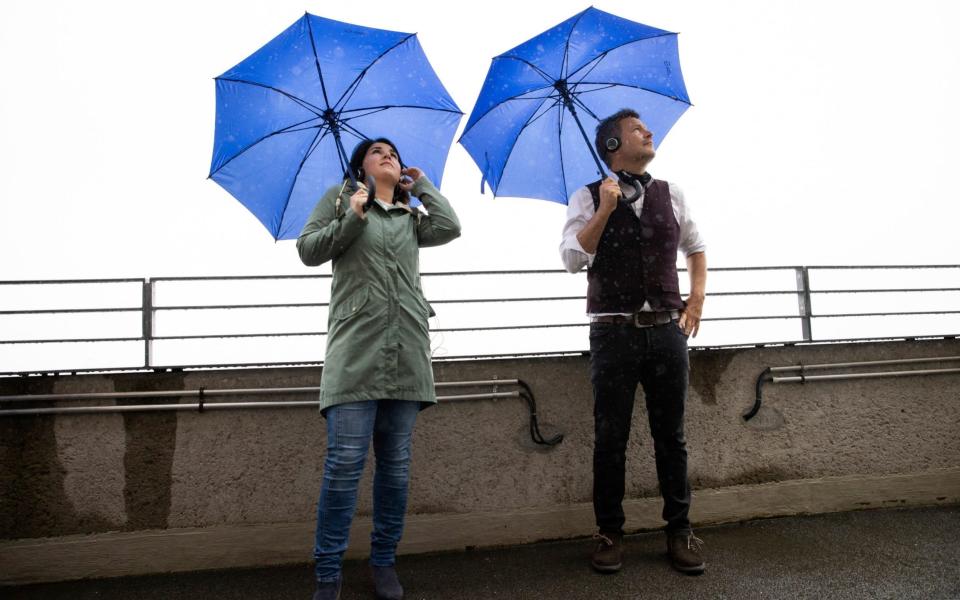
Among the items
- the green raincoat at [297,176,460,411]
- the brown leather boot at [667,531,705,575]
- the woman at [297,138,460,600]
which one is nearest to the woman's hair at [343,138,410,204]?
the woman at [297,138,460,600]

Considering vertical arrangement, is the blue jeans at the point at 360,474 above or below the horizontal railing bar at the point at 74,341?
below

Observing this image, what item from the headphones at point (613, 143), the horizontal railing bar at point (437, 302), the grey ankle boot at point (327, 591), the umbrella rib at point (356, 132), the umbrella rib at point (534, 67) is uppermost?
the umbrella rib at point (534, 67)

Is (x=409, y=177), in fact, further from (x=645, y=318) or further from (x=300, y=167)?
(x=645, y=318)

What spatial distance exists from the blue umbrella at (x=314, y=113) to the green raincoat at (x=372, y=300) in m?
0.27

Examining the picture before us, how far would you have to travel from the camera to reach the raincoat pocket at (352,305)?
2301 millimetres

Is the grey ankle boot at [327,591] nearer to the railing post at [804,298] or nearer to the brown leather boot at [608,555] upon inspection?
the brown leather boot at [608,555]

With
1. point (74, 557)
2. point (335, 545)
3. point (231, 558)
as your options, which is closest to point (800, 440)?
point (335, 545)

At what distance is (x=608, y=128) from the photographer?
9.29 ft

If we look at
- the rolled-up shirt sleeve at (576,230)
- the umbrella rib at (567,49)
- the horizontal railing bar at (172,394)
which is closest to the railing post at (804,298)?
the rolled-up shirt sleeve at (576,230)

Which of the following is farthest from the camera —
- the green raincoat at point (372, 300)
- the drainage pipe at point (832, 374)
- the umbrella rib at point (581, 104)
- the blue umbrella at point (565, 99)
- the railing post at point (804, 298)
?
the railing post at point (804, 298)

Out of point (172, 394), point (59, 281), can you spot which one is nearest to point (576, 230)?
point (172, 394)

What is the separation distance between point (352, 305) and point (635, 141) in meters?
1.45

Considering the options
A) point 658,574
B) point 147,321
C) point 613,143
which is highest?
point 613,143

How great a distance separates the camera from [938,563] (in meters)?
2.68
